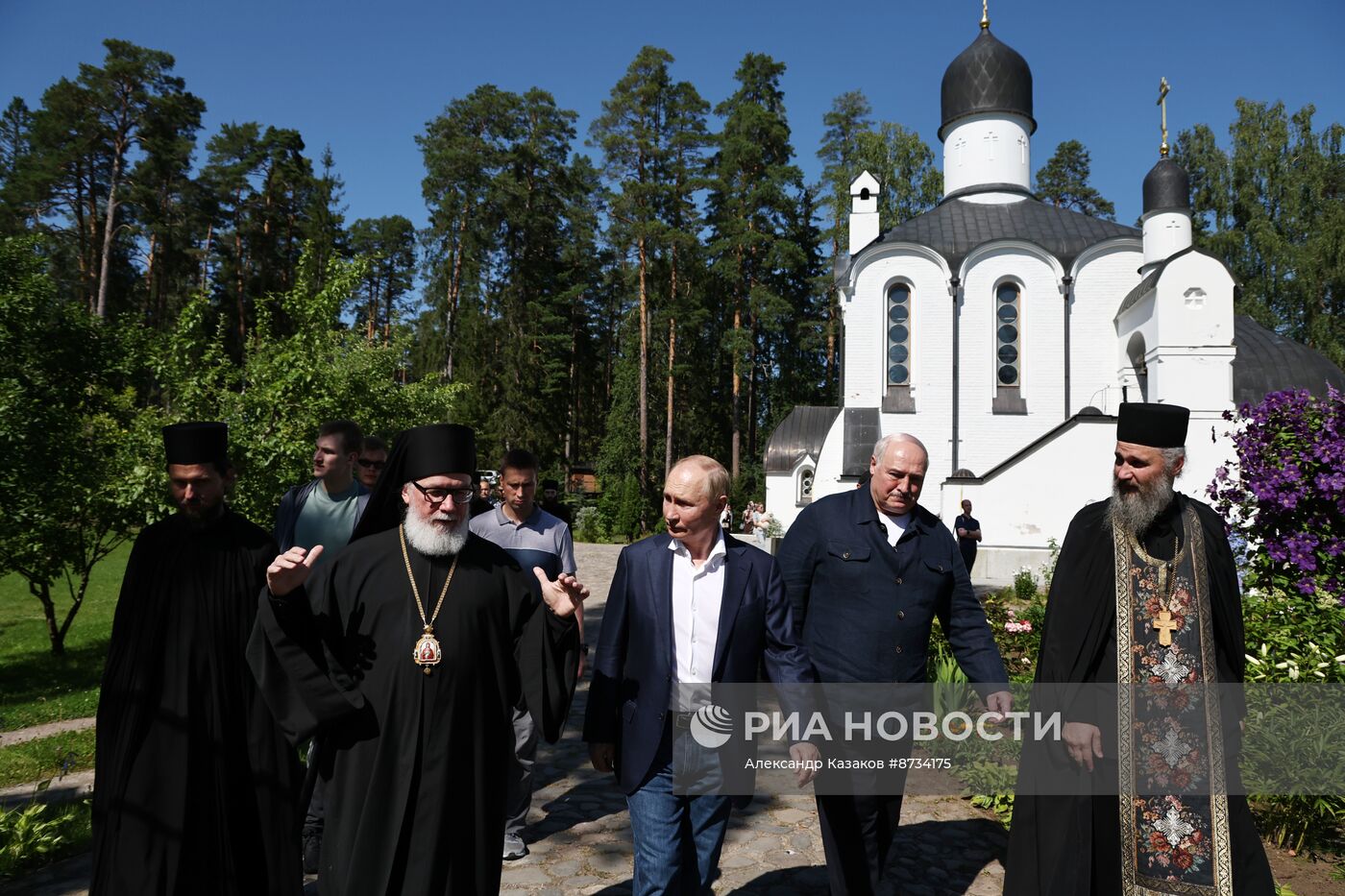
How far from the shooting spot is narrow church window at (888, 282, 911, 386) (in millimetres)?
23172

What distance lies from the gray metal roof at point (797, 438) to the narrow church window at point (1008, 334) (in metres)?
6.35

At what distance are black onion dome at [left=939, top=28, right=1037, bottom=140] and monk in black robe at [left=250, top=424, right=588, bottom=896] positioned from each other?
27.9 meters

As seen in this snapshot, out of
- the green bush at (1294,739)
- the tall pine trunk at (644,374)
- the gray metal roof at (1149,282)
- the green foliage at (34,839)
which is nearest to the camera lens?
the green foliage at (34,839)

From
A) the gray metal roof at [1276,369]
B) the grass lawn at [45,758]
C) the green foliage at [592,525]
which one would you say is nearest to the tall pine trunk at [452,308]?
the green foliage at [592,525]

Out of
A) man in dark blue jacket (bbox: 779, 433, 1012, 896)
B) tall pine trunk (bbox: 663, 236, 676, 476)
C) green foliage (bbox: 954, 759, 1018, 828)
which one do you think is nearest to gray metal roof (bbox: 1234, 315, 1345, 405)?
green foliage (bbox: 954, 759, 1018, 828)

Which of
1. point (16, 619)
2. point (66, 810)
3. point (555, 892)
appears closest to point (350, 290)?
point (16, 619)

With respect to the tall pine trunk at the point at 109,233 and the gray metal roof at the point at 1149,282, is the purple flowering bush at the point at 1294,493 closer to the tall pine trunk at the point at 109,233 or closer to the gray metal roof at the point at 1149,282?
the gray metal roof at the point at 1149,282

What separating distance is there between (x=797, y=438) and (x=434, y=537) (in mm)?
26363

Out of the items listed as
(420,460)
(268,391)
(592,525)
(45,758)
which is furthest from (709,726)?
(592,525)

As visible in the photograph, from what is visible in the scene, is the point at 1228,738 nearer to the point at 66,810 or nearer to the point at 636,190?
the point at 66,810

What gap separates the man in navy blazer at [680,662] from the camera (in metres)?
3.04

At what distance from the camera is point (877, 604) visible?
3.57 metres

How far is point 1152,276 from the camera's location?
18297 mm

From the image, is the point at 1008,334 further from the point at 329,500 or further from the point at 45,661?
the point at 45,661
